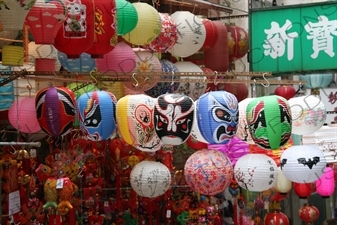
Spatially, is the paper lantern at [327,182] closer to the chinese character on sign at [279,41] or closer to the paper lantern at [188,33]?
the chinese character on sign at [279,41]

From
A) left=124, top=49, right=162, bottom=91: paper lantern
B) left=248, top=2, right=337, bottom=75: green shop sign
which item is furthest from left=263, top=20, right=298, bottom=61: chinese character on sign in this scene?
→ left=124, top=49, right=162, bottom=91: paper lantern

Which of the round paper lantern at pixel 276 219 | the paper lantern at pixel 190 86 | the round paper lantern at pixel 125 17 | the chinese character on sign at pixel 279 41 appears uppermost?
the round paper lantern at pixel 125 17

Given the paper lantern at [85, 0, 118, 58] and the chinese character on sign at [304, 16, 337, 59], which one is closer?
the paper lantern at [85, 0, 118, 58]

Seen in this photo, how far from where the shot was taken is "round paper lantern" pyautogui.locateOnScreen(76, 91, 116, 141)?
7180 mm

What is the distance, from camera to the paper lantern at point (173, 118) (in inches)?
271

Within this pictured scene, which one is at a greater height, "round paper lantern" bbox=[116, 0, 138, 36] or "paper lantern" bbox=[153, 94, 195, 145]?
"round paper lantern" bbox=[116, 0, 138, 36]

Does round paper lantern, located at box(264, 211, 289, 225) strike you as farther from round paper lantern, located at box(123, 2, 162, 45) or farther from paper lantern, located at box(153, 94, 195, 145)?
paper lantern, located at box(153, 94, 195, 145)

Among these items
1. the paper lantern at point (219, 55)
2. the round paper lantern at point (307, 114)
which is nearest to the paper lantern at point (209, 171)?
the round paper lantern at point (307, 114)

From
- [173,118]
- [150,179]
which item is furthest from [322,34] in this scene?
[173,118]

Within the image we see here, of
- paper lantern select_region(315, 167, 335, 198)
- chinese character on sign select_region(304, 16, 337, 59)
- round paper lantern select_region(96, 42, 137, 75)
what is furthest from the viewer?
paper lantern select_region(315, 167, 335, 198)

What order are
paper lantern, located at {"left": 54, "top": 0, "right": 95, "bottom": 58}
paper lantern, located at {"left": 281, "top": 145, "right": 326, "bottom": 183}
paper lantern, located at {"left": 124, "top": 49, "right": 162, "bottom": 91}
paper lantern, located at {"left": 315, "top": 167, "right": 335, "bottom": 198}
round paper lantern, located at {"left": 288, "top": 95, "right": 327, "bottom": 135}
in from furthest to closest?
1. paper lantern, located at {"left": 315, "top": 167, "right": 335, "bottom": 198}
2. paper lantern, located at {"left": 124, "top": 49, "right": 162, "bottom": 91}
3. round paper lantern, located at {"left": 288, "top": 95, "right": 327, "bottom": 135}
4. paper lantern, located at {"left": 281, "top": 145, "right": 326, "bottom": 183}
5. paper lantern, located at {"left": 54, "top": 0, "right": 95, "bottom": 58}

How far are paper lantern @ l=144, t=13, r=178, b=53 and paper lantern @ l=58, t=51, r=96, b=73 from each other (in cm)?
92

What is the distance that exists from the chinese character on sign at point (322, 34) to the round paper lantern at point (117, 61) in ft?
9.15

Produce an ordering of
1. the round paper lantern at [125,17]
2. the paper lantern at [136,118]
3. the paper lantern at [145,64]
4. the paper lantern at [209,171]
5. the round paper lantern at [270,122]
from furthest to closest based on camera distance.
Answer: the paper lantern at [145,64], the round paper lantern at [125,17], the paper lantern at [209,171], the round paper lantern at [270,122], the paper lantern at [136,118]
